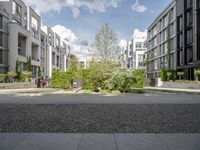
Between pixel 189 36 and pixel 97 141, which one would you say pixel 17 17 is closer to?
pixel 189 36

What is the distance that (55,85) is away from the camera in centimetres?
3206

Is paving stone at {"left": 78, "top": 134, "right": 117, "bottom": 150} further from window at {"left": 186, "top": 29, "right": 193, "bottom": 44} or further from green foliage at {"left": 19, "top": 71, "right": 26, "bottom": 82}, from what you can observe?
window at {"left": 186, "top": 29, "right": 193, "bottom": 44}

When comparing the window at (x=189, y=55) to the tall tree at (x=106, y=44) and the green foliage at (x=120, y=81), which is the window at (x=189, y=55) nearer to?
the tall tree at (x=106, y=44)

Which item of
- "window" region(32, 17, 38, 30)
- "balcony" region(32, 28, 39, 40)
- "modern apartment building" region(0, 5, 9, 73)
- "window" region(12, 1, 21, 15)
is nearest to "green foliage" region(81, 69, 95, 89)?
"modern apartment building" region(0, 5, 9, 73)

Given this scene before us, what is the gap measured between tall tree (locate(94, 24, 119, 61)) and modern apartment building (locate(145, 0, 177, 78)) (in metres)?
29.2

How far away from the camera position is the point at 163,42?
208ft

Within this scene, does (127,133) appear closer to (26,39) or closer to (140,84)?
(140,84)

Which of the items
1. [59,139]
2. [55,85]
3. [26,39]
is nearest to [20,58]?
[26,39]

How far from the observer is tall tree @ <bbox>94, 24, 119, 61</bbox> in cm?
2922

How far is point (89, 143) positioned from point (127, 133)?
4.59 feet

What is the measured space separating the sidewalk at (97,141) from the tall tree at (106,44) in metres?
22.6

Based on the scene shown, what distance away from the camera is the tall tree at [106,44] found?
29.2m

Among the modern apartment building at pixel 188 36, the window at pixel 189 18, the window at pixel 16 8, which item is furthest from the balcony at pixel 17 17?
the window at pixel 189 18

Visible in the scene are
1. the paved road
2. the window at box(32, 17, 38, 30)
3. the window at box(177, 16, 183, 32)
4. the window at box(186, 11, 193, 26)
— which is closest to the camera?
the paved road
